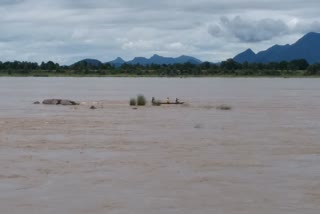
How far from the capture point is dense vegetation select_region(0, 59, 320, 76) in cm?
16725

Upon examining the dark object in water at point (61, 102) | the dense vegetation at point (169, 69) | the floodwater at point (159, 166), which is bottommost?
the dense vegetation at point (169, 69)

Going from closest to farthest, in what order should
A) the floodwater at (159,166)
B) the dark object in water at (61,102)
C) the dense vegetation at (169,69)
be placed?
1. the floodwater at (159,166)
2. the dark object in water at (61,102)
3. the dense vegetation at (169,69)

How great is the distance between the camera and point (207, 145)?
79.7 feet

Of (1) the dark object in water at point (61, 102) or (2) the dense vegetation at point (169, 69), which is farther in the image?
(2) the dense vegetation at point (169, 69)

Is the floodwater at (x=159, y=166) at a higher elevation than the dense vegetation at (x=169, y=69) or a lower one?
higher

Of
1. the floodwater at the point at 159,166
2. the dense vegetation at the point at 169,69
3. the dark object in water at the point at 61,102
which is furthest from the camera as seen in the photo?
the dense vegetation at the point at 169,69

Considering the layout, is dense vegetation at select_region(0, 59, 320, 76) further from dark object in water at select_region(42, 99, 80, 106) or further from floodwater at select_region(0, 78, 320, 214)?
floodwater at select_region(0, 78, 320, 214)

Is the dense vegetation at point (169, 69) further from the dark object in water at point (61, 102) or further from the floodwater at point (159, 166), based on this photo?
the floodwater at point (159, 166)

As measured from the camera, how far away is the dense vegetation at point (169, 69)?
167 m

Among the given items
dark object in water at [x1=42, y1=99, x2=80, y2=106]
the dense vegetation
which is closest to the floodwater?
dark object in water at [x1=42, y1=99, x2=80, y2=106]

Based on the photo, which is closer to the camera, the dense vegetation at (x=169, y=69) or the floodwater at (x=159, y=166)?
the floodwater at (x=159, y=166)

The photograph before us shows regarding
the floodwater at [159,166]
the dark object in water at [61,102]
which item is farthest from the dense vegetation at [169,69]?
the floodwater at [159,166]

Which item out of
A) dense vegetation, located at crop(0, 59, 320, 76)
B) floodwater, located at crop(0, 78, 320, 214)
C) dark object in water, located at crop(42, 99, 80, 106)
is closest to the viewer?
floodwater, located at crop(0, 78, 320, 214)

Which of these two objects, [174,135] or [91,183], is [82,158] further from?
[174,135]
